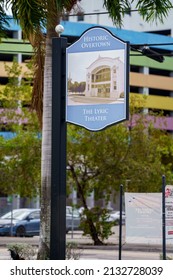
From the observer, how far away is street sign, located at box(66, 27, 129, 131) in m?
16.5

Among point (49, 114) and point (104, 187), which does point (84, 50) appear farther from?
point (104, 187)

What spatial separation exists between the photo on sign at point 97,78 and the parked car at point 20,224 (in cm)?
2516

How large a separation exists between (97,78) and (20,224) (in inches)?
1038

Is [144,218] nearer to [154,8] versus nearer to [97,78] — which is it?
[97,78]

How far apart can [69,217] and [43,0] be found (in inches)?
1133

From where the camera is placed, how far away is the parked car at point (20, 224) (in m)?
41.9

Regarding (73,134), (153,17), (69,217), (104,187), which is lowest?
(69,217)

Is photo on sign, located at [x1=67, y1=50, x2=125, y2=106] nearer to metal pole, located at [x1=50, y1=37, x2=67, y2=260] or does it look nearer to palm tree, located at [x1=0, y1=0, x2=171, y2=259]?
metal pole, located at [x1=50, y1=37, x2=67, y2=260]

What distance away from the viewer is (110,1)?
18.4 m

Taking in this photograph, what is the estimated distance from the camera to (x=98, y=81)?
16719 millimetres

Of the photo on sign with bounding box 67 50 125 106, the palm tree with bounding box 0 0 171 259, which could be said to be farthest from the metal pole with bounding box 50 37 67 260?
the palm tree with bounding box 0 0 171 259

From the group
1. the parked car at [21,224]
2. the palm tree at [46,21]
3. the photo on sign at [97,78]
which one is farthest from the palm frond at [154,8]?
the parked car at [21,224]
